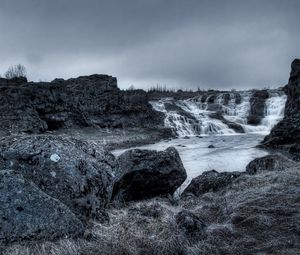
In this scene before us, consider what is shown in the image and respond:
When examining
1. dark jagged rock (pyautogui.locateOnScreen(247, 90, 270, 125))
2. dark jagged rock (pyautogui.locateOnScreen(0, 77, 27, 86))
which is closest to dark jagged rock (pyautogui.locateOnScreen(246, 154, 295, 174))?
dark jagged rock (pyautogui.locateOnScreen(0, 77, 27, 86))

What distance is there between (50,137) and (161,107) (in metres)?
48.3

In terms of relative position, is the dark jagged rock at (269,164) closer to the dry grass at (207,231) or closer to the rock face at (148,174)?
the rock face at (148,174)

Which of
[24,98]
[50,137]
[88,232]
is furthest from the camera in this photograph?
[24,98]

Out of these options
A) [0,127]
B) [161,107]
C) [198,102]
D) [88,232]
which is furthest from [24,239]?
[198,102]

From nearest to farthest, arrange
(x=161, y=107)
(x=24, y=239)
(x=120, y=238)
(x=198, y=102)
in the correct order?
1. (x=24, y=239)
2. (x=120, y=238)
3. (x=161, y=107)
4. (x=198, y=102)

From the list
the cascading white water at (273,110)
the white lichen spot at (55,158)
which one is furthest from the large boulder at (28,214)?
the cascading white water at (273,110)

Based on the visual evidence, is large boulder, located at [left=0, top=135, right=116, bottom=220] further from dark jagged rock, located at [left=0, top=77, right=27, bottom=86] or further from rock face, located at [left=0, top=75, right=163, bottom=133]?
dark jagged rock, located at [left=0, top=77, right=27, bottom=86]

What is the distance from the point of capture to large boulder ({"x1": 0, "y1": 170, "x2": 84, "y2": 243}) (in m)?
4.49

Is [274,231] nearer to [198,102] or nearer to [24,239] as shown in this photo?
[24,239]

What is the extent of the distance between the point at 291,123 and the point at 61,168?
790 inches

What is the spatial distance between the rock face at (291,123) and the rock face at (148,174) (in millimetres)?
13859

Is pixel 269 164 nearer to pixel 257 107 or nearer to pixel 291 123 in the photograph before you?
pixel 291 123

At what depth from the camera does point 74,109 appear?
40750 mm

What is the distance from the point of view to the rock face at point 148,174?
889cm
